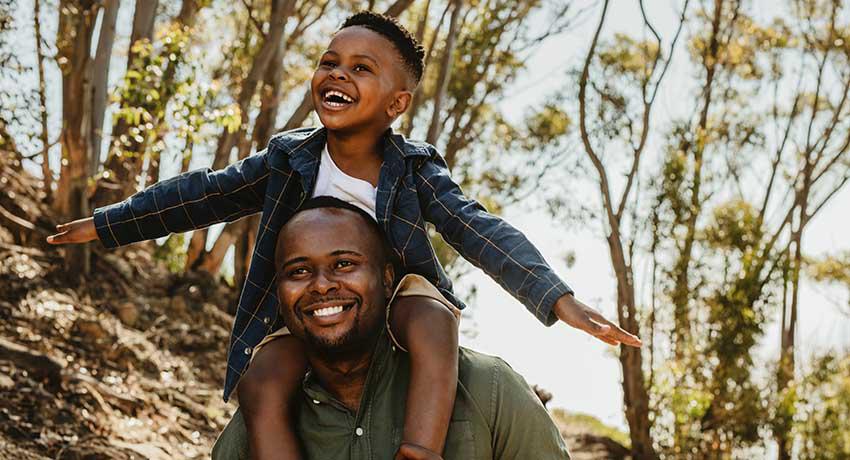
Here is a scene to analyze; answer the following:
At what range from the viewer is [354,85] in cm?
347

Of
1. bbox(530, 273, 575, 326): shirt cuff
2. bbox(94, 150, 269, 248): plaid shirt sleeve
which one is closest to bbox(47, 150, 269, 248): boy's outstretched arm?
bbox(94, 150, 269, 248): plaid shirt sleeve

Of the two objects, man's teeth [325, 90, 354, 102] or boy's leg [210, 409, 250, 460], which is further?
man's teeth [325, 90, 354, 102]

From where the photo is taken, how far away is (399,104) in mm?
3668

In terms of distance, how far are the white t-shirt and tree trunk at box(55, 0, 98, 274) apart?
5022 millimetres

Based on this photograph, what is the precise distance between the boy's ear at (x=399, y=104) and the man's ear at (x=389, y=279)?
1.78ft

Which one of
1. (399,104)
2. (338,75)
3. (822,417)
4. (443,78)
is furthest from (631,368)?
(338,75)

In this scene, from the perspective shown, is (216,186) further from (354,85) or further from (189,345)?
(189,345)

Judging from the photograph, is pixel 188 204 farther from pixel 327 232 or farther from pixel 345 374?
pixel 345 374

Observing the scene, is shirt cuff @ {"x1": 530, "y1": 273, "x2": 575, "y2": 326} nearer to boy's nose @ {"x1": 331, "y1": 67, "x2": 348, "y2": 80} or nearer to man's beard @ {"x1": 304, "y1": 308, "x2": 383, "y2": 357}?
man's beard @ {"x1": 304, "y1": 308, "x2": 383, "y2": 357}

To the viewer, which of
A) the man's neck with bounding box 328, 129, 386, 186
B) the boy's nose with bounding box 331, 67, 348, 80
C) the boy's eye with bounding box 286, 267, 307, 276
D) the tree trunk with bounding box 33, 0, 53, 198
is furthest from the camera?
the tree trunk with bounding box 33, 0, 53, 198

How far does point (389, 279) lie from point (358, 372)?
1.03ft

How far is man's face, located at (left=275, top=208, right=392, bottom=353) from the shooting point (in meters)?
3.13

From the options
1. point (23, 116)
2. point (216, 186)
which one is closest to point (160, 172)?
point (23, 116)

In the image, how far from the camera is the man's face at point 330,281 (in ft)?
10.3
